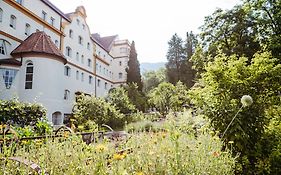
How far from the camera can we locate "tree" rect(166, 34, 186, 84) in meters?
47.5

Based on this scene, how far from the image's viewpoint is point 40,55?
18.6m

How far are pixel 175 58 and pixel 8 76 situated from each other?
36.4 meters

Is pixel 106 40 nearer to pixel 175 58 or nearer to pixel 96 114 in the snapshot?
pixel 175 58

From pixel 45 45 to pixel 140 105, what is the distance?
52.2 feet

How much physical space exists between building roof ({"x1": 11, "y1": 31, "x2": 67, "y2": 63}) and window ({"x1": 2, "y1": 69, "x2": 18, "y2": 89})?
1.47m

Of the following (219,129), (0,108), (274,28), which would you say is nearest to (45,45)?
(0,108)

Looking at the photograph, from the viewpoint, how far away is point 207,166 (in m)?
2.72

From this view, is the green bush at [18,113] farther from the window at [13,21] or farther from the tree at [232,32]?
the tree at [232,32]

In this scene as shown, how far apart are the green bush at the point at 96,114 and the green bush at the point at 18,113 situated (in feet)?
19.9

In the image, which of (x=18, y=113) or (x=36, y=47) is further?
(x=36, y=47)

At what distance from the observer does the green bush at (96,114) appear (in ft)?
55.9

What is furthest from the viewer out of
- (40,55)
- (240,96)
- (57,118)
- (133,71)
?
(133,71)

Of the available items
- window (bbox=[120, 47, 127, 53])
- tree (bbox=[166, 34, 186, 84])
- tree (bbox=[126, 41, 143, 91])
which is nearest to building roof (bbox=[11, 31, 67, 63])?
tree (bbox=[126, 41, 143, 91])

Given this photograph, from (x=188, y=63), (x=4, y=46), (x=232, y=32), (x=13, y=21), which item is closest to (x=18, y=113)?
(x=4, y=46)
